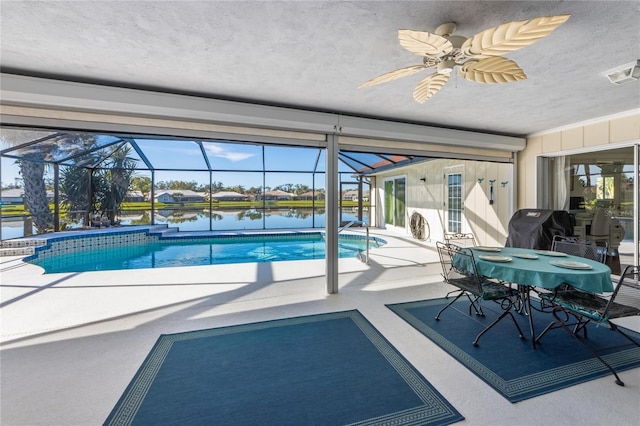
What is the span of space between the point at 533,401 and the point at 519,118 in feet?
13.9

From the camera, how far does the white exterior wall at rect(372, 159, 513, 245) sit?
631 centimetres

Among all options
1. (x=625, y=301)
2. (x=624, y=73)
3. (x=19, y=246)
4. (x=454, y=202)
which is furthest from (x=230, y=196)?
(x=625, y=301)

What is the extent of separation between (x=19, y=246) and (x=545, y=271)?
1028 centimetres

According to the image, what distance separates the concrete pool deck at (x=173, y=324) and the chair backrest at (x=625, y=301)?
1.54 ft

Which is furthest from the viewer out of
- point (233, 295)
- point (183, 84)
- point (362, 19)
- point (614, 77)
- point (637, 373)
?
point (233, 295)

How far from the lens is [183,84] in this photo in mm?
3119

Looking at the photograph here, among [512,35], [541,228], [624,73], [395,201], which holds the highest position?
[624,73]

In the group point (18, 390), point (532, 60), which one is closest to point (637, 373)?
point (532, 60)

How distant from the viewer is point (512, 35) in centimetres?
156

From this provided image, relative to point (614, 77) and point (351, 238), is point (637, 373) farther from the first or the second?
point (351, 238)

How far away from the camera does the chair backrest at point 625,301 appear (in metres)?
2.04

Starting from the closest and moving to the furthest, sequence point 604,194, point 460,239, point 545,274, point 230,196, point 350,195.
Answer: point 545,274 → point 604,194 → point 460,239 → point 230,196 → point 350,195

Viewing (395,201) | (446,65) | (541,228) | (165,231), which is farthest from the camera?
(395,201)

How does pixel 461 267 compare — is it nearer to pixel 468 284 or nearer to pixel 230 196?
pixel 468 284
